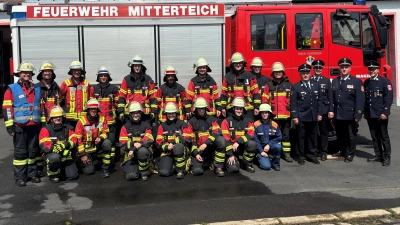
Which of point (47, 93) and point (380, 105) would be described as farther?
point (380, 105)

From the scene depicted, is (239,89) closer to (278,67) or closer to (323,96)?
(278,67)

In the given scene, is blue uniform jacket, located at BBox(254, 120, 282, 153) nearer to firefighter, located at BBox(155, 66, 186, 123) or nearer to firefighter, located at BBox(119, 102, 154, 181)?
firefighter, located at BBox(155, 66, 186, 123)

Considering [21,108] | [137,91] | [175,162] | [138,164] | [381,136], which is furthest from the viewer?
[137,91]

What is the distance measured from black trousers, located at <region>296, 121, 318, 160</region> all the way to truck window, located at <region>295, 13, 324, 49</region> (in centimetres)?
155

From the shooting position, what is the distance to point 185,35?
8711 mm

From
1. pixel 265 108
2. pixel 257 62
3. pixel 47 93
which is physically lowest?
pixel 265 108

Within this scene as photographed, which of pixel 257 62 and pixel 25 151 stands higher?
pixel 257 62

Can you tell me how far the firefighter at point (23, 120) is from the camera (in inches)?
272

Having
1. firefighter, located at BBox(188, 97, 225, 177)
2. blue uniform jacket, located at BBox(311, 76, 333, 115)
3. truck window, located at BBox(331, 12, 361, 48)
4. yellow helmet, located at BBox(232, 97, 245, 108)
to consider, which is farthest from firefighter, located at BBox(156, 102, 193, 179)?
truck window, located at BBox(331, 12, 361, 48)

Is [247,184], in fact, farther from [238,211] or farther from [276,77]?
[276,77]

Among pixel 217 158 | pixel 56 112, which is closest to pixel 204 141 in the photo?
pixel 217 158

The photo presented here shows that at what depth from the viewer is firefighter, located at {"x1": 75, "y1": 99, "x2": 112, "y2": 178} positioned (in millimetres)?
7441

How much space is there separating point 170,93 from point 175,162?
130cm

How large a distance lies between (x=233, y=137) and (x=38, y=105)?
3.13 metres
